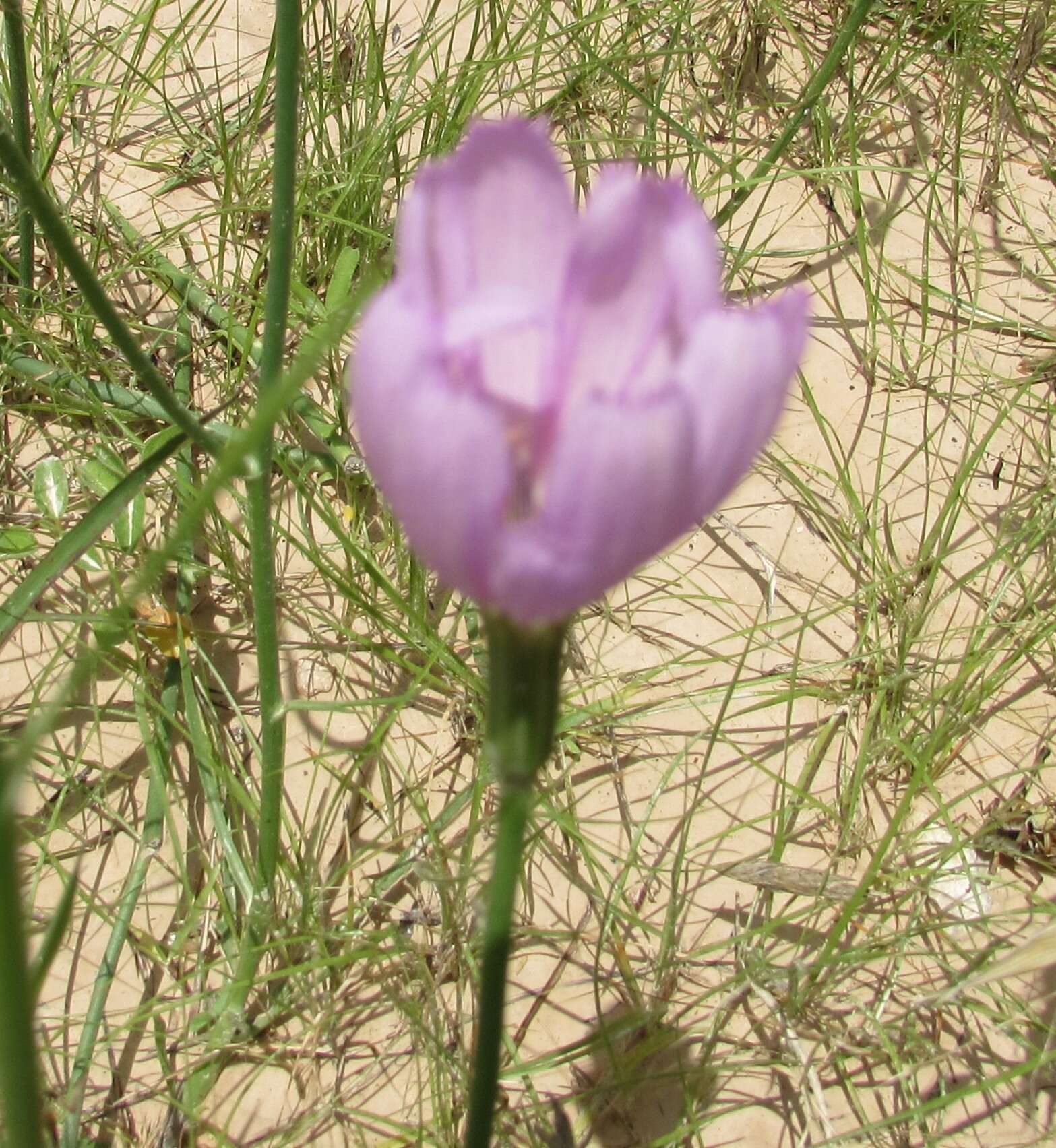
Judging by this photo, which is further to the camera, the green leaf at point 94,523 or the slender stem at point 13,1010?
the green leaf at point 94,523

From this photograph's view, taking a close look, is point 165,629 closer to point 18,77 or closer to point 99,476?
point 99,476

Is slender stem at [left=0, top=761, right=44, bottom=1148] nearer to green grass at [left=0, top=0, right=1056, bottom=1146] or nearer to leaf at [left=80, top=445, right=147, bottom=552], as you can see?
green grass at [left=0, top=0, right=1056, bottom=1146]

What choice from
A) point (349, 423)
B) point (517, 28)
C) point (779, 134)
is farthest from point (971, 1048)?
→ point (517, 28)

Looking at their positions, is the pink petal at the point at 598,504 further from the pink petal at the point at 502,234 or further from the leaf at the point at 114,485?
the leaf at the point at 114,485

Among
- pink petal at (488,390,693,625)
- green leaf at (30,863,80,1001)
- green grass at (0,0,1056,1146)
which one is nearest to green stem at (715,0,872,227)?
green grass at (0,0,1056,1146)

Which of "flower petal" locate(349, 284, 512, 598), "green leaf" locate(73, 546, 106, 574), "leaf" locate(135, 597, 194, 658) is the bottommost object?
"flower petal" locate(349, 284, 512, 598)

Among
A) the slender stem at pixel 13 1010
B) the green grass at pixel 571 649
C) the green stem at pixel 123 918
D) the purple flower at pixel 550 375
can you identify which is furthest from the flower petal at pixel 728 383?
the green stem at pixel 123 918

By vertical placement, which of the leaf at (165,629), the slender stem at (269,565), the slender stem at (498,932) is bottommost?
the slender stem at (498,932)

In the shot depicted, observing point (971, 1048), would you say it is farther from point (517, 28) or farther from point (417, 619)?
point (517, 28)
